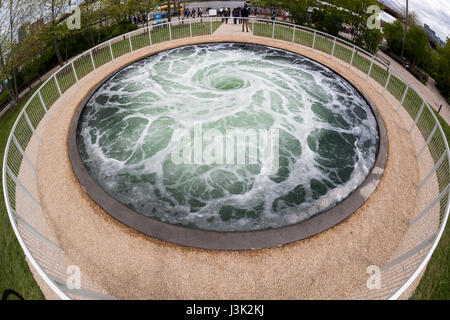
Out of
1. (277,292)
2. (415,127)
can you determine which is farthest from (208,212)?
(415,127)

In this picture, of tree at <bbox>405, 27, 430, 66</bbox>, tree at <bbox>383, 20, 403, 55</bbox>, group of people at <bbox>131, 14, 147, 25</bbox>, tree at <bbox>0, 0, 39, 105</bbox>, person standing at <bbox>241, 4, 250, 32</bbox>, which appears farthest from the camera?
group of people at <bbox>131, 14, 147, 25</bbox>

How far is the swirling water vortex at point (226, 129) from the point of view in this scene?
992cm

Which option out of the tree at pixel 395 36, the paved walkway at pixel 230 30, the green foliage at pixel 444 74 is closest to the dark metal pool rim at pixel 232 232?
A: the paved walkway at pixel 230 30

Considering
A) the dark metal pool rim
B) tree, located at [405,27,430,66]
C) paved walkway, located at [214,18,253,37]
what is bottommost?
the dark metal pool rim

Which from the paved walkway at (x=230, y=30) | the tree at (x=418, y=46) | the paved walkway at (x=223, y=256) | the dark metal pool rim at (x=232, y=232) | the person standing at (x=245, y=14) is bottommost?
the paved walkway at (x=223, y=256)

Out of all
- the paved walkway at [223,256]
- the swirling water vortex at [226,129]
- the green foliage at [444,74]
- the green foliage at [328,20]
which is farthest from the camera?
the green foliage at [328,20]

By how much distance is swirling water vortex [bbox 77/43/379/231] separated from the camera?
32.6ft

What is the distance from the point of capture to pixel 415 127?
12430mm

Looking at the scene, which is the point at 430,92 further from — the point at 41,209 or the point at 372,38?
the point at 41,209

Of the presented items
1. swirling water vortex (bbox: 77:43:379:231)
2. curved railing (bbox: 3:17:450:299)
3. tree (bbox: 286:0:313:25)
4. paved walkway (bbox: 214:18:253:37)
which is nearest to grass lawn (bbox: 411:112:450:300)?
curved railing (bbox: 3:17:450:299)

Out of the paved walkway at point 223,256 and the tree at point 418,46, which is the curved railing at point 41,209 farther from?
the tree at point 418,46

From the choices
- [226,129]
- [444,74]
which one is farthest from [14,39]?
[444,74]

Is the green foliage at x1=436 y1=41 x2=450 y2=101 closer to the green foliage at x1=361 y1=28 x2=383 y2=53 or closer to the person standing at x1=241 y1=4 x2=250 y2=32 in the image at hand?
the green foliage at x1=361 y1=28 x2=383 y2=53

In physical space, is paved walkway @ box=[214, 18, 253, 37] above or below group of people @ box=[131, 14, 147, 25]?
above
